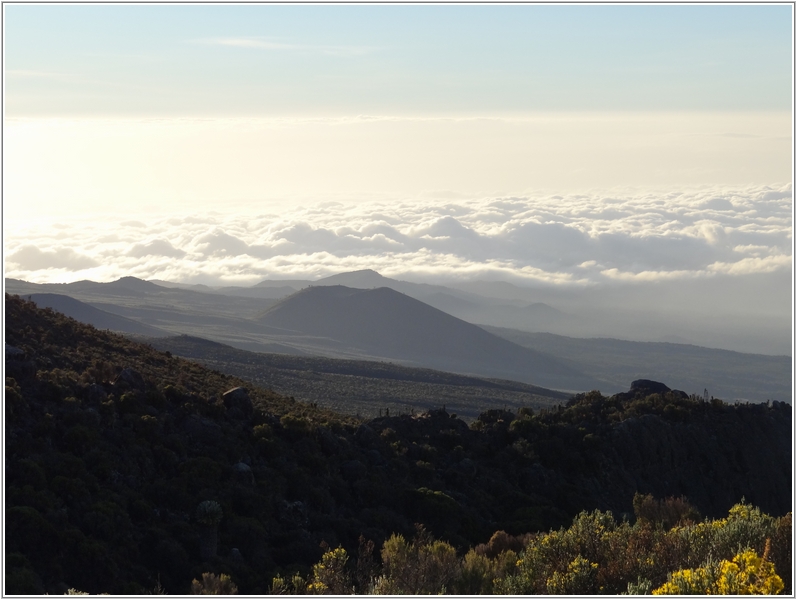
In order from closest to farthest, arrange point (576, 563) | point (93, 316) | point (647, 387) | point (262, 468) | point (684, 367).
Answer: point (576, 563) < point (262, 468) < point (647, 387) < point (93, 316) < point (684, 367)

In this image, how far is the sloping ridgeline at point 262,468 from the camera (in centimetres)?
1727

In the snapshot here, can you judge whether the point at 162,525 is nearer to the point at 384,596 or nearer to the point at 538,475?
the point at 384,596

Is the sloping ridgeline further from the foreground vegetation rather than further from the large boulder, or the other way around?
the foreground vegetation

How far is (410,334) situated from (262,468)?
149 metres

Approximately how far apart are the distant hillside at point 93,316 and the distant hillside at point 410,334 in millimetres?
42278

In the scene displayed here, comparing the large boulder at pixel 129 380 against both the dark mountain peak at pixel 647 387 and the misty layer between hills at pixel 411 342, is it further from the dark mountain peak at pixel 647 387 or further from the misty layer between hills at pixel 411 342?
the misty layer between hills at pixel 411 342

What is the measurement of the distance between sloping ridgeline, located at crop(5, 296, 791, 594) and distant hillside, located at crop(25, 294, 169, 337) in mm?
99639

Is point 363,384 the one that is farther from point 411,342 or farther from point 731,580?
point 411,342

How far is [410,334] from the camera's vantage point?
171000 mm

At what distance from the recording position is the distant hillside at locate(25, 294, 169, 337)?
126625mm

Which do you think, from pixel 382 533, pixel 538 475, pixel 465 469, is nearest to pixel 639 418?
pixel 538 475

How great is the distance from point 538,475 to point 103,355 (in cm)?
1464

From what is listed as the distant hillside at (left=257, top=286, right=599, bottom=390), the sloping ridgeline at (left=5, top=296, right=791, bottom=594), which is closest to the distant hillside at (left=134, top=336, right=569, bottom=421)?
the sloping ridgeline at (left=5, top=296, right=791, bottom=594)

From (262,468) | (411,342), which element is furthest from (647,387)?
(411,342)
